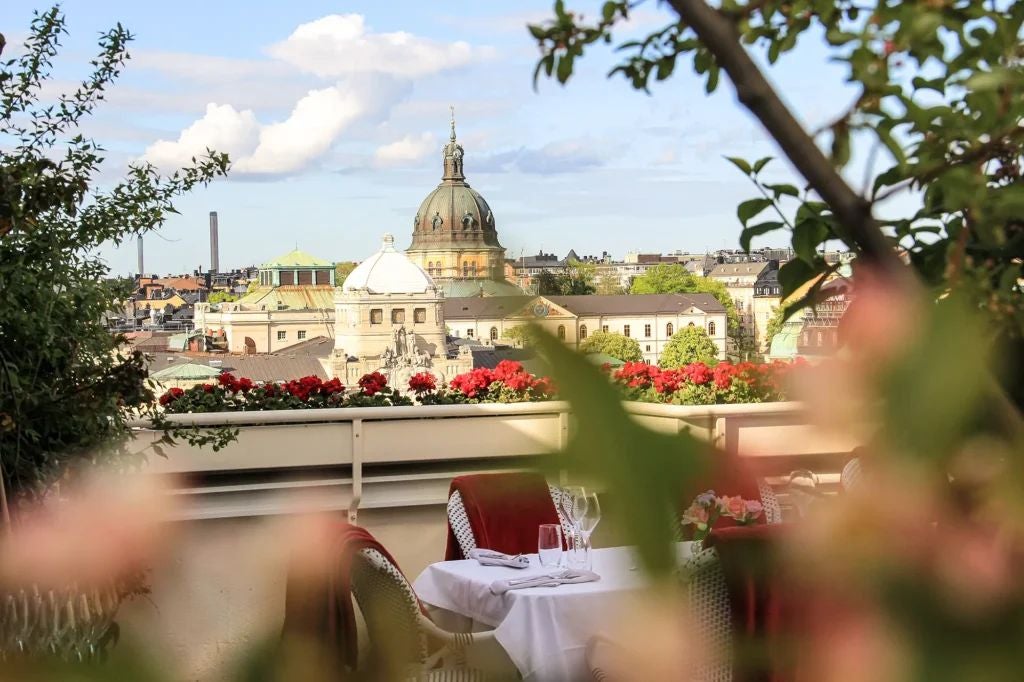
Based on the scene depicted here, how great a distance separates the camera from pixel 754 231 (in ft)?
1.96

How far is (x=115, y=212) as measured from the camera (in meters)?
3.43

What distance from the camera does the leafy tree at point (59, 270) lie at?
293 cm

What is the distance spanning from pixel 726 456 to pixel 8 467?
2.91 metres

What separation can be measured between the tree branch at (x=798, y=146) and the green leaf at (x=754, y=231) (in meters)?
0.28

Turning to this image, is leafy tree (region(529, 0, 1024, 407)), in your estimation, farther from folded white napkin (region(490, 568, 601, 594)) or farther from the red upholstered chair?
the red upholstered chair

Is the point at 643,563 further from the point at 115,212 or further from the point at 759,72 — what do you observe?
the point at 115,212

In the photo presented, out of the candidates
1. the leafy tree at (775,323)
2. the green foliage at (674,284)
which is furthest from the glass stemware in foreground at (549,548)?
the green foliage at (674,284)

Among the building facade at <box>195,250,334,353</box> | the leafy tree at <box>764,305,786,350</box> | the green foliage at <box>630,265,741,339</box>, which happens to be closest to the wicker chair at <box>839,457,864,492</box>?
the leafy tree at <box>764,305,786,350</box>

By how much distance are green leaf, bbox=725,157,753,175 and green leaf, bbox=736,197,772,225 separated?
1.0 inches

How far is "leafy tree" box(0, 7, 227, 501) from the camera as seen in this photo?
2930 mm

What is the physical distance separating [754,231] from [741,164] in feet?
0.16

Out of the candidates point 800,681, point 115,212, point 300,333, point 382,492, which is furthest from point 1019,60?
point 300,333

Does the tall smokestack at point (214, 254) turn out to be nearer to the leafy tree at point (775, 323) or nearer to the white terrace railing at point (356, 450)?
the white terrace railing at point (356, 450)

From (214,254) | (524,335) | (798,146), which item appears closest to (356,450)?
(798,146)
